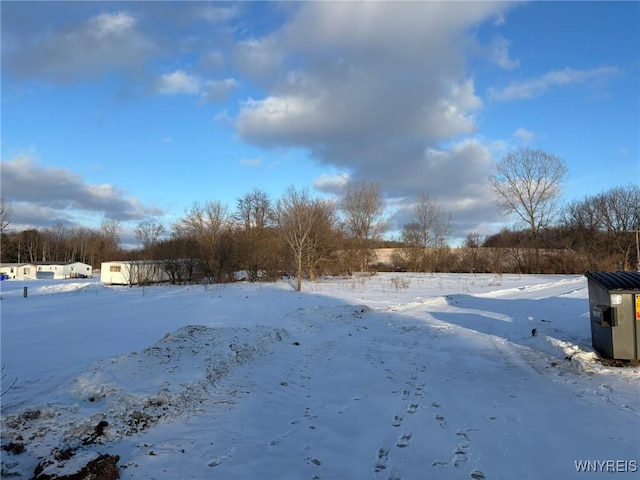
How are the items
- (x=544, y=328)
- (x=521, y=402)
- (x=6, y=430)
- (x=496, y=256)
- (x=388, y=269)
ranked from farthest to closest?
(x=388, y=269) → (x=496, y=256) → (x=544, y=328) → (x=521, y=402) → (x=6, y=430)

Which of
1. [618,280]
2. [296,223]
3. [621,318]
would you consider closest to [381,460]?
[621,318]

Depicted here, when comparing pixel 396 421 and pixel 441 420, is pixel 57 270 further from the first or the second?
pixel 441 420

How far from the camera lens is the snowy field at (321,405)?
432cm

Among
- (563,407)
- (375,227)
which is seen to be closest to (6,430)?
(563,407)

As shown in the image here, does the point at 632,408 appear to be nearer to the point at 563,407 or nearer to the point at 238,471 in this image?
the point at 563,407

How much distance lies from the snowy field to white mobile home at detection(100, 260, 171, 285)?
2906 centimetres

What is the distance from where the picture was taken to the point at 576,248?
49.1m

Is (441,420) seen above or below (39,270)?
below

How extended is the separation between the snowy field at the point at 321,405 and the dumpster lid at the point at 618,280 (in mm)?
1505

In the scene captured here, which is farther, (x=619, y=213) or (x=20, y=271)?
(x=20, y=271)

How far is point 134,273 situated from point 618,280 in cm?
4201

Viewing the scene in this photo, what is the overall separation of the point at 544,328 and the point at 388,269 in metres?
48.4

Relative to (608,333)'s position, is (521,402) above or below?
below

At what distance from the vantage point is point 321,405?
6.23 m
